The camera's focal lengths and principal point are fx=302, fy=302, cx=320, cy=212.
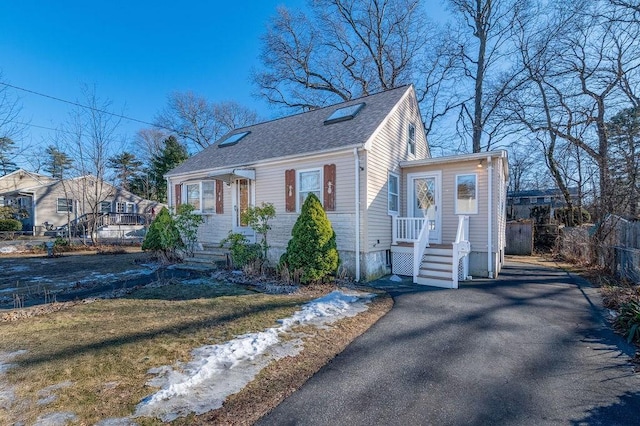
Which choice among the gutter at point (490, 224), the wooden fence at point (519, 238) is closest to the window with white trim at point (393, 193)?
the gutter at point (490, 224)

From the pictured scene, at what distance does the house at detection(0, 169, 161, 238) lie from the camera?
2140 centimetres

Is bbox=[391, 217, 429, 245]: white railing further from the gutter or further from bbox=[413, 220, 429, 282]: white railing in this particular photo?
the gutter

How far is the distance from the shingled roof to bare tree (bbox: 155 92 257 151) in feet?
58.7

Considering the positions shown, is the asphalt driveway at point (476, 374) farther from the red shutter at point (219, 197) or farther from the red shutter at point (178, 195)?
the red shutter at point (178, 195)

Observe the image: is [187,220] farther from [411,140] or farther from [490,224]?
[490,224]

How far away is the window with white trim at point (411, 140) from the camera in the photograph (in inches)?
447

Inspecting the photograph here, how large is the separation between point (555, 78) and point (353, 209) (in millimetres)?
16202

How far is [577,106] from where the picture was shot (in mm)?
15641

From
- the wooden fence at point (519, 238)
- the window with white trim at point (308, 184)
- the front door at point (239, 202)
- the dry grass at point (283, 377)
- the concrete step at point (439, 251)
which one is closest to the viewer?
the dry grass at point (283, 377)

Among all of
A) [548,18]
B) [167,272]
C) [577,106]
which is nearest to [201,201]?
[167,272]

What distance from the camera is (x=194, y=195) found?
481 inches

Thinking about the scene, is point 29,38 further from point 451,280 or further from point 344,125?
point 451,280

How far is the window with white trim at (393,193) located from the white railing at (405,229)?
41 cm

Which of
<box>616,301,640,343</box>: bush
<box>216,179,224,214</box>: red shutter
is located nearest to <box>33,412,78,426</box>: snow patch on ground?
<box>616,301,640,343</box>: bush
